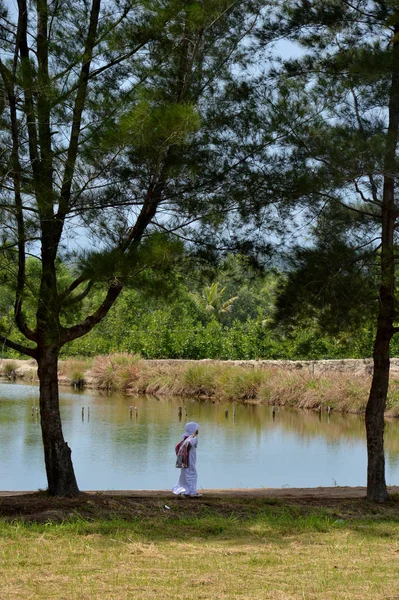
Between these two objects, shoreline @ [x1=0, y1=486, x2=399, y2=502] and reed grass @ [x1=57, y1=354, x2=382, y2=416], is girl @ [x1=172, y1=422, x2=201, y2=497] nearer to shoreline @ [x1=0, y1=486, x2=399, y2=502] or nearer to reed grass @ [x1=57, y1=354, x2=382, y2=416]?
shoreline @ [x1=0, y1=486, x2=399, y2=502]

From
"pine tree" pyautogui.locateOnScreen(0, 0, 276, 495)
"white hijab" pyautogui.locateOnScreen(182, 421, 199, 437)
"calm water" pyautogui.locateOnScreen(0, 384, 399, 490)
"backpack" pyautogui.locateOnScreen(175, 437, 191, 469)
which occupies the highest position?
"pine tree" pyautogui.locateOnScreen(0, 0, 276, 495)

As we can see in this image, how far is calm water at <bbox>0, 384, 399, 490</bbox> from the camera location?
14.5 m

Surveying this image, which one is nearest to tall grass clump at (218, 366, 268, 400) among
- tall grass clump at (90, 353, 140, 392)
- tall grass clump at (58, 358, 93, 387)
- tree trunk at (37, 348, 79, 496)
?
tall grass clump at (90, 353, 140, 392)

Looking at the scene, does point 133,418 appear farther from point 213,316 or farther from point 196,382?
point 213,316

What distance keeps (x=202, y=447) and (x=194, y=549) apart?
11.4m

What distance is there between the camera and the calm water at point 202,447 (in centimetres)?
1446

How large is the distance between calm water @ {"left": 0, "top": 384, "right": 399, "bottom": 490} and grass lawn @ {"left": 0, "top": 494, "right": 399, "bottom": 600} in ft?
16.3

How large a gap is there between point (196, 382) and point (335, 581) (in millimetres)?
24372

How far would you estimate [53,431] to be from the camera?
9117 mm

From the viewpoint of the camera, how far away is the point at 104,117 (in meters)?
8.50

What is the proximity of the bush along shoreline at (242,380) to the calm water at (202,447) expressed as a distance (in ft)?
2.98

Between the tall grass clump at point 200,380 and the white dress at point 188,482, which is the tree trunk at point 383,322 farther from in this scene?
the tall grass clump at point 200,380

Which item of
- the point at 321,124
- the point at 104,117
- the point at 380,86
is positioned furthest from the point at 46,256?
the point at 380,86

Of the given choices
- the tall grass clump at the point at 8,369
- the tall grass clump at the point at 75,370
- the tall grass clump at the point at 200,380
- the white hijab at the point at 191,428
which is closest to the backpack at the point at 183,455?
the white hijab at the point at 191,428
